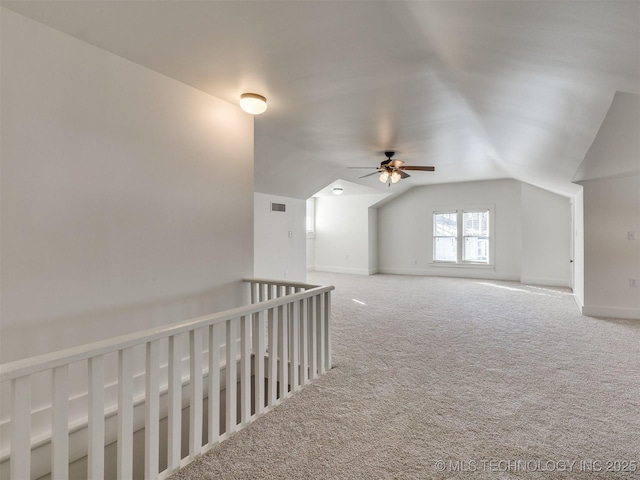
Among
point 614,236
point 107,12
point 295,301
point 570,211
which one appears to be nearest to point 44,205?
point 107,12

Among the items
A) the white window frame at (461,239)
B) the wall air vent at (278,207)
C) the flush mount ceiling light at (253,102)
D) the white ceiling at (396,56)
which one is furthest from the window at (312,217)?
the flush mount ceiling light at (253,102)

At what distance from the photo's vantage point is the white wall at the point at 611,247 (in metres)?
4.61

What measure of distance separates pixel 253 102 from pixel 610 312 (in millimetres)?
5629

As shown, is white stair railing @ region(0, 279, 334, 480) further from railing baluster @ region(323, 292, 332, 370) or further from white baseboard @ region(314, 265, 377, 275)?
white baseboard @ region(314, 265, 377, 275)

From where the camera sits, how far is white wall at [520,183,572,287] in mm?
7133

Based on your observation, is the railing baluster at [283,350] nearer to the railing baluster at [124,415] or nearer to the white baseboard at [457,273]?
the railing baluster at [124,415]

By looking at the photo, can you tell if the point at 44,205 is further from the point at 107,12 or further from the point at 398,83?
the point at 398,83

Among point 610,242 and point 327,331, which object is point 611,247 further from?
point 327,331

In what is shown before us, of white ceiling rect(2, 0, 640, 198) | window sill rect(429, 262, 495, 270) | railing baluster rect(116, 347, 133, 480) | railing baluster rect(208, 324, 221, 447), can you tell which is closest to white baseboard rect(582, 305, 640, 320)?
white ceiling rect(2, 0, 640, 198)

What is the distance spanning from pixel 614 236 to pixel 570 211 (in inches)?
98.7

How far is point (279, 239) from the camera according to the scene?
20.7ft

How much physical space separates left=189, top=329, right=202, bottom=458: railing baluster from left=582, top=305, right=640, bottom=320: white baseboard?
5.49 m

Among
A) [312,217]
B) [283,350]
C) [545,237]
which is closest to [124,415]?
[283,350]

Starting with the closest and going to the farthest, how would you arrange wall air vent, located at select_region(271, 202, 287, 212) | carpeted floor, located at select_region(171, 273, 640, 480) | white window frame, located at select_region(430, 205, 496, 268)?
carpeted floor, located at select_region(171, 273, 640, 480)
wall air vent, located at select_region(271, 202, 287, 212)
white window frame, located at select_region(430, 205, 496, 268)
